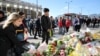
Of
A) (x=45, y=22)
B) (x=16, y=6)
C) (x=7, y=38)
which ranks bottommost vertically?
(x=16, y=6)

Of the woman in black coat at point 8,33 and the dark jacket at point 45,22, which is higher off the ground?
the woman in black coat at point 8,33

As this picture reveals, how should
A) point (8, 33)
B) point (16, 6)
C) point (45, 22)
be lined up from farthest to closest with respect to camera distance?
point (16, 6)
point (45, 22)
point (8, 33)

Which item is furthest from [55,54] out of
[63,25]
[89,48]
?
[63,25]

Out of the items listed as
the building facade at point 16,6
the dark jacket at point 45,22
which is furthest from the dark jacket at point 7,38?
the building facade at point 16,6

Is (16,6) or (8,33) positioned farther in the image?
(16,6)

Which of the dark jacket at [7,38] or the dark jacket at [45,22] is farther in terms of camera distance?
the dark jacket at [45,22]

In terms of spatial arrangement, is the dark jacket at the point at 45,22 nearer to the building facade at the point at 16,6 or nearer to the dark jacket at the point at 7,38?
the dark jacket at the point at 7,38

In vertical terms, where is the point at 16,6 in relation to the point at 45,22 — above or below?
below

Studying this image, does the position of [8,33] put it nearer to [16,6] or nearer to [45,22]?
[45,22]

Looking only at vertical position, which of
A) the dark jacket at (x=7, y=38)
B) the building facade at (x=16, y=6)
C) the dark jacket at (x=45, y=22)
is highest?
the dark jacket at (x=7, y=38)

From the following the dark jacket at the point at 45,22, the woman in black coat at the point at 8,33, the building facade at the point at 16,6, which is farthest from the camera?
the building facade at the point at 16,6

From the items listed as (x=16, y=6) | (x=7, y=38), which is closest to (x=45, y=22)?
(x=7, y=38)

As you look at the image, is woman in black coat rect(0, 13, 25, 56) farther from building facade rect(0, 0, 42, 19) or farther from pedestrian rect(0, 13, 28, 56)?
building facade rect(0, 0, 42, 19)

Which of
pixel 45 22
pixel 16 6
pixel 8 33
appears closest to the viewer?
pixel 8 33
